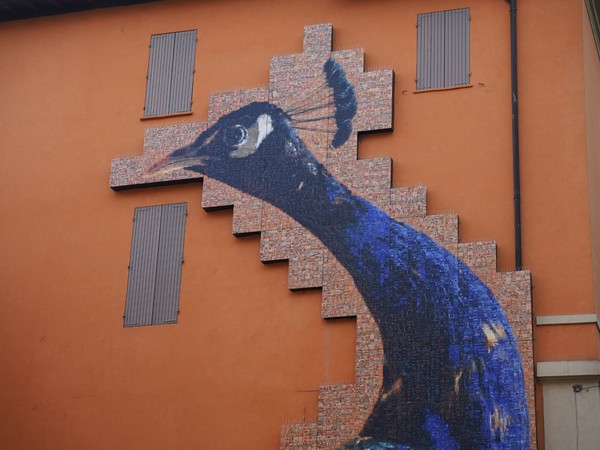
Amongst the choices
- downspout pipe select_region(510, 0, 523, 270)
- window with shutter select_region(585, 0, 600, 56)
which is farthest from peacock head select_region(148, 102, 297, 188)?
window with shutter select_region(585, 0, 600, 56)

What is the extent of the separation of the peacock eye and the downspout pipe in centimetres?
428

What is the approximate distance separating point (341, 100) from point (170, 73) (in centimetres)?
320

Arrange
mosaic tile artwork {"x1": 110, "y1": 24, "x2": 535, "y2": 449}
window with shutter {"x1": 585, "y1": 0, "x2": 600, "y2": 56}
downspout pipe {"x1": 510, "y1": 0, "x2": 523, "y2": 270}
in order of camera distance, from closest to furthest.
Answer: mosaic tile artwork {"x1": 110, "y1": 24, "x2": 535, "y2": 449}
downspout pipe {"x1": 510, "y1": 0, "x2": 523, "y2": 270}
window with shutter {"x1": 585, "y1": 0, "x2": 600, "y2": 56}

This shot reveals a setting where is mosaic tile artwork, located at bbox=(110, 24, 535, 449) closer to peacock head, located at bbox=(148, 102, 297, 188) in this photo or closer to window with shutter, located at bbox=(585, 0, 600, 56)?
peacock head, located at bbox=(148, 102, 297, 188)

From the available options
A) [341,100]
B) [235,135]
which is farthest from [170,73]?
[341,100]

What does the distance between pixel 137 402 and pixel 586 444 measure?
6740 mm

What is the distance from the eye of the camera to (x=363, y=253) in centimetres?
1991

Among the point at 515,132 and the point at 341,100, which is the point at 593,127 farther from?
the point at 341,100

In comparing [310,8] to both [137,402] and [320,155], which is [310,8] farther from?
[137,402]

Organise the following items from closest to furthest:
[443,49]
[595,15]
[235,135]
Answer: [443,49] < [235,135] < [595,15]

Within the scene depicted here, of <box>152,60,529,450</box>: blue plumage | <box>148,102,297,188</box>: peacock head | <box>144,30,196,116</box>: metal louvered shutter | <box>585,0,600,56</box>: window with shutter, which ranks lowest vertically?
<box>152,60,529,450</box>: blue plumage

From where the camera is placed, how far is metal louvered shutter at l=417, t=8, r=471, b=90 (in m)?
20.8

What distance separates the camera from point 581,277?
62.3 feet

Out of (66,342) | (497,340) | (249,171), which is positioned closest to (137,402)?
(66,342)
